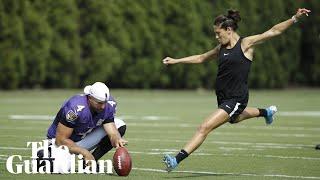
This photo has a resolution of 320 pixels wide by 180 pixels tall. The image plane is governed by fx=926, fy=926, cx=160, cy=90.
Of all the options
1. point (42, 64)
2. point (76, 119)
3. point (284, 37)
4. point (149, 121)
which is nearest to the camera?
point (76, 119)

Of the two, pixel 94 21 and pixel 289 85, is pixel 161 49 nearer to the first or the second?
pixel 94 21

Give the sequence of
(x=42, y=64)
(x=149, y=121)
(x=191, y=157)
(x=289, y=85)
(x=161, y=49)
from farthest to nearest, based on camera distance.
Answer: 1. (x=289, y=85)
2. (x=161, y=49)
3. (x=42, y=64)
4. (x=149, y=121)
5. (x=191, y=157)

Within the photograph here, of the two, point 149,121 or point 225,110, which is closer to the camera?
point 225,110

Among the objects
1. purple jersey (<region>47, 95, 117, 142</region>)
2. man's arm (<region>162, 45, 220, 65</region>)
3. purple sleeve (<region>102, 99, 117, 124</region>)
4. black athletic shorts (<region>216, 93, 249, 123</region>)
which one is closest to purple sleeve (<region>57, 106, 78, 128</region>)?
purple jersey (<region>47, 95, 117, 142</region>)

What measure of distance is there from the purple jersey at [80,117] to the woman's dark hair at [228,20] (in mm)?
1616

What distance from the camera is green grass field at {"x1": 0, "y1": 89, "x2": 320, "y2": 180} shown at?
11008mm

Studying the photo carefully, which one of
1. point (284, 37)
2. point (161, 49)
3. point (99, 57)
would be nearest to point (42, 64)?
point (99, 57)

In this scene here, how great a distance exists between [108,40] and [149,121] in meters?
13.3

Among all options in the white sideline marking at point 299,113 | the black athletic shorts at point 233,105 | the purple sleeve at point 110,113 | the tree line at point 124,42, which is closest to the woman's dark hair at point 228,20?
the black athletic shorts at point 233,105

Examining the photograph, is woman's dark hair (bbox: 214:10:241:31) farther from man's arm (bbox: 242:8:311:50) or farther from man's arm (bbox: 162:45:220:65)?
man's arm (bbox: 162:45:220:65)

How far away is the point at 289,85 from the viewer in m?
39.3

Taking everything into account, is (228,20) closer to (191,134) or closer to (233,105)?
(233,105)

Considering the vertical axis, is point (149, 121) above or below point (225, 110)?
below

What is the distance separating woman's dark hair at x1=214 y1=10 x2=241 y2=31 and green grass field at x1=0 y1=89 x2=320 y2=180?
174cm
